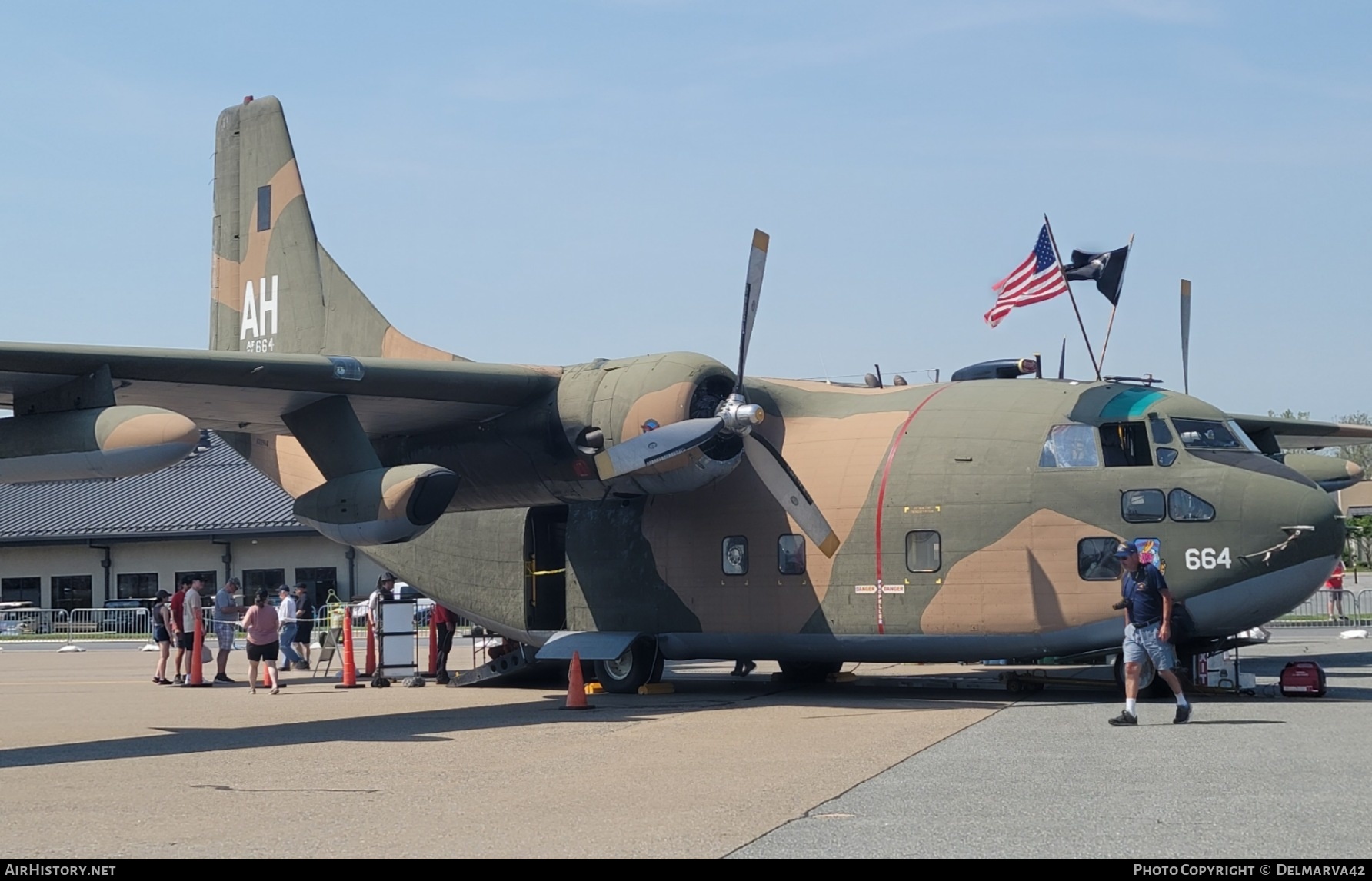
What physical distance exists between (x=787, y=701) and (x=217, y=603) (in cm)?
1285

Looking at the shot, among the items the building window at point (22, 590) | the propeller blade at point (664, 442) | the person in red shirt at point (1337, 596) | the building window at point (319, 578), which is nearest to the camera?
the propeller blade at point (664, 442)

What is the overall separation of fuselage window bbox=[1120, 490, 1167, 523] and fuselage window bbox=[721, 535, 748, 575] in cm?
483

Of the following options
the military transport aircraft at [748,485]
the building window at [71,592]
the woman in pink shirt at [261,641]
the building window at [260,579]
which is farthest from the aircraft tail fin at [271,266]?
the building window at [71,592]

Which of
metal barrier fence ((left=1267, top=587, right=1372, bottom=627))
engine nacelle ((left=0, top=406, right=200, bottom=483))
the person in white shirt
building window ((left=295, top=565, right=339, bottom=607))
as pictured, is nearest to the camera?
engine nacelle ((left=0, top=406, right=200, bottom=483))

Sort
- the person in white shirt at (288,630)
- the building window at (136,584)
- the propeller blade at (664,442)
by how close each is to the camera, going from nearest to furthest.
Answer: the propeller blade at (664,442) < the person in white shirt at (288,630) < the building window at (136,584)

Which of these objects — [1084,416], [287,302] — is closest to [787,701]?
[1084,416]

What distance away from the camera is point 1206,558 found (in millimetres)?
15703

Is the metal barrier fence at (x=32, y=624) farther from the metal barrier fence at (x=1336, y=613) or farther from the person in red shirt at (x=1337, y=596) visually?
the person in red shirt at (x=1337, y=596)

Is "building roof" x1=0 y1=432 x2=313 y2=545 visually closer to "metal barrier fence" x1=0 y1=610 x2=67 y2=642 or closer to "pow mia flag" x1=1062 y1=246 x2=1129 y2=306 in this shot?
"metal barrier fence" x1=0 y1=610 x2=67 y2=642

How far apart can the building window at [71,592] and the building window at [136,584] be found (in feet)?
4.48

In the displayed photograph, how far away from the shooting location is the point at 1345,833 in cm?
778

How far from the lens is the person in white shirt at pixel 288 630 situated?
2825 centimetres

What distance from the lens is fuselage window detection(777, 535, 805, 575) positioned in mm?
17969

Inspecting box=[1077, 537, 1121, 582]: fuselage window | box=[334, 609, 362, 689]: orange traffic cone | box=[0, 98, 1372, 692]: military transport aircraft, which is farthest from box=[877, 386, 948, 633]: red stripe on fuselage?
box=[334, 609, 362, 689]: orange traffic cone
